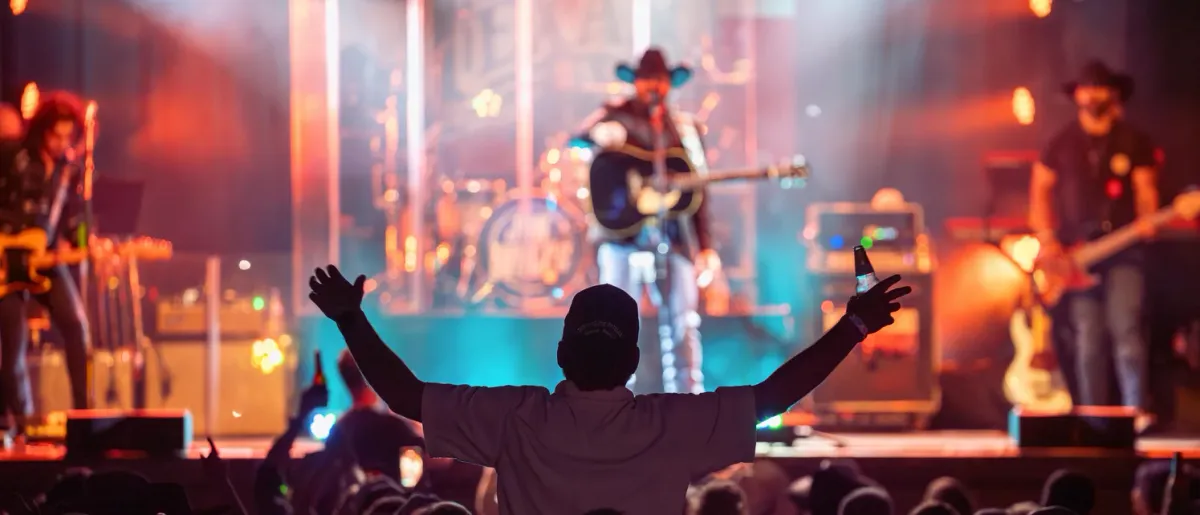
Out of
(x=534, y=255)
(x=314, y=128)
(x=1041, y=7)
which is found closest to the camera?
(x=1041, y=7)

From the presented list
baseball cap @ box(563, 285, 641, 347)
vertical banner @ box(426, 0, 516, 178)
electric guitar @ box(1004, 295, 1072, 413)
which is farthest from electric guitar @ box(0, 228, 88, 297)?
electric guitar @ box(1004, 295, 1072, 413)

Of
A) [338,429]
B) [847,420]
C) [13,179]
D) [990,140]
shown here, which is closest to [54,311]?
[13,179]

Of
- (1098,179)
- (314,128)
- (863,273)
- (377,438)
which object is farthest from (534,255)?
(863,273)

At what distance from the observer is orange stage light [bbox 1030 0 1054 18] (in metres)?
8.87

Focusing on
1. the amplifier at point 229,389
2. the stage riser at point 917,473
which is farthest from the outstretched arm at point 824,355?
the amplifier at point 229,389

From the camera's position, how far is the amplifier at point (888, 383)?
7.62m

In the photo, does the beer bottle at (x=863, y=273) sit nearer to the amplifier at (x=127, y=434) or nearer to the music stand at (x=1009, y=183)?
the amplifier at (x=127, y=434)

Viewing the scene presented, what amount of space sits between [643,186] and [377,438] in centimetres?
273

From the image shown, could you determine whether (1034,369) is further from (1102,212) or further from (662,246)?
(662,246)

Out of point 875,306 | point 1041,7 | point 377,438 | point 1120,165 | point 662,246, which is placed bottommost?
point 377,438

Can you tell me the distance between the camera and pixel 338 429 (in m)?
4.59

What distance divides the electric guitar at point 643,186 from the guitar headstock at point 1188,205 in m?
A: 2.41

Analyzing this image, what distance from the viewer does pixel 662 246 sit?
679 cm

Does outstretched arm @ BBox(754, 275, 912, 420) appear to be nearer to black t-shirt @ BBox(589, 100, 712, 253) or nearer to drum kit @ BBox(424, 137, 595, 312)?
black t-shirt @ BBox(589, 100, 712, 253)
